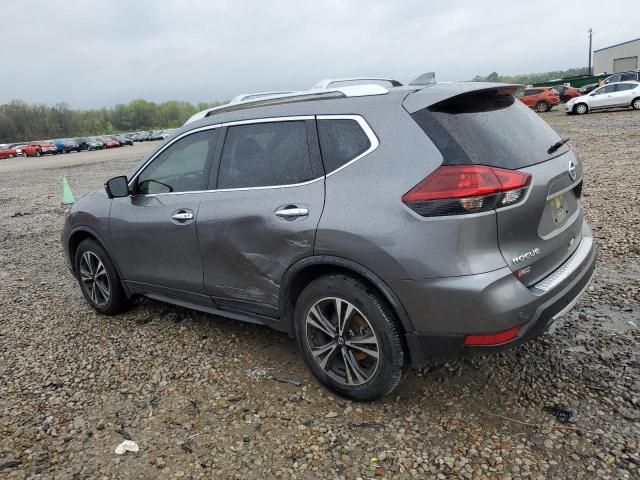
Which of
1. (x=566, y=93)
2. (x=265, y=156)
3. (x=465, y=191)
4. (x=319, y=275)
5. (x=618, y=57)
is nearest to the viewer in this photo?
(x=465, y=191)

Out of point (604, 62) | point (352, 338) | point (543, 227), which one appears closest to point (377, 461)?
point (352, 338)

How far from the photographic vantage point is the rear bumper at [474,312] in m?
2.44

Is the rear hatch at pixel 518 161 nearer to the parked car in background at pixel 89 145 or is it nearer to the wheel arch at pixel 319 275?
the wheel arch at pixel 319 275

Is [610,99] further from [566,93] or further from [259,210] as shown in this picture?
[259,210]

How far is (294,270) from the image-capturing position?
300cm

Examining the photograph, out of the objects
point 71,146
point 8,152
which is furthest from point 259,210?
point 71,146

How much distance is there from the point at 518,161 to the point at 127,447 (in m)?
2.64

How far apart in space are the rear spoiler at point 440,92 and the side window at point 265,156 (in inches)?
27.2

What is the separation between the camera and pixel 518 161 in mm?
2635

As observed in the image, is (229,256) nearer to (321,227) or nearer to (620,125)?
(321,227)

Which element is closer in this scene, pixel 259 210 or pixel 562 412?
pixel 562 412

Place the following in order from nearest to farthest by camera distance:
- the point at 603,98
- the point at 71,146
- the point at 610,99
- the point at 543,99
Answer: the point at 610,99, the point at 603,98, the point at 543,99, the point at 71,146

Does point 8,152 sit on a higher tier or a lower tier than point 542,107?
higher

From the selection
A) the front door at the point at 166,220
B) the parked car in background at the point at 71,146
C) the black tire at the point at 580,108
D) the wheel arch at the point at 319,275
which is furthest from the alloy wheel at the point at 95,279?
the parked car in background at the point at 71,146
